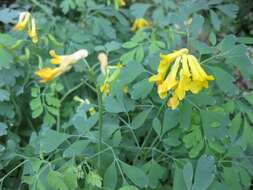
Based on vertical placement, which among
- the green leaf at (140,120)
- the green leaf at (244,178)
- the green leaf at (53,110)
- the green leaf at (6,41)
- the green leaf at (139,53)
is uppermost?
the green leaf at (6,41)

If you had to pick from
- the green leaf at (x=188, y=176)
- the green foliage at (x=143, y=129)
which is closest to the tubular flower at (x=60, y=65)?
the green foliage at (x=143, y=129)

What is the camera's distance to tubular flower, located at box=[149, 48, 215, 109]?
126 centimetres

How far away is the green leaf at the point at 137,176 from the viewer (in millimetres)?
1396

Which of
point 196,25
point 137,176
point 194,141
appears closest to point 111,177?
point 137,176

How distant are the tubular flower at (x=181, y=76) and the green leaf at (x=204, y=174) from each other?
19cm

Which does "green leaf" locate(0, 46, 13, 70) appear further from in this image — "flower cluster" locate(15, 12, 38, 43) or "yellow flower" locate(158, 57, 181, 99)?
"yellow flower" locate(158, 57, 181, 99)

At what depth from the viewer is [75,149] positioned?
4.88 ft

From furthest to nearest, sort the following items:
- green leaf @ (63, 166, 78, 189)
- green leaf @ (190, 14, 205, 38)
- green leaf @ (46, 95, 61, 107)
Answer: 1. green leaf @ (46, 95, 61, 107)
2. green leaf @ (190, 14, 205, 38)
3. green leaf @ (63, 166, 78, 189)

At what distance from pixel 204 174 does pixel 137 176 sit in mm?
223

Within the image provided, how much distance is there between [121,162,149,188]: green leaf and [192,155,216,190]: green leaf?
0.17 m

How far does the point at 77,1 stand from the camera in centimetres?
230

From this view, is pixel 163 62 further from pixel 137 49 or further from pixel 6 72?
pixel 6 72

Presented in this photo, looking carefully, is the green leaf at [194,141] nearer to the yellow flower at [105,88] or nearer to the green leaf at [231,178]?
the green leaf at [231,178]

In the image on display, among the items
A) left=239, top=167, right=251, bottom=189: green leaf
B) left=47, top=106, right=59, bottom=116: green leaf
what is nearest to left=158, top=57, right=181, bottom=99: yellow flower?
left=239, top=167, right=251, bottom=189: green leaf
